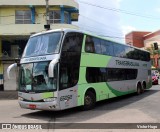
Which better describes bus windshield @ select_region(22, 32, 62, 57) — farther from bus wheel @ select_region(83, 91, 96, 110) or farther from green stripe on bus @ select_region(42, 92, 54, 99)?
bus wheel @ select_region(83, 91, 96, 110)

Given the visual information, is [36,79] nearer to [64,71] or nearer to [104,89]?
[64,71]

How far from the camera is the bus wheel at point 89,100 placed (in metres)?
14.7

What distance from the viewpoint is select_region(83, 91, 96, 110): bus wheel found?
14.7 metres

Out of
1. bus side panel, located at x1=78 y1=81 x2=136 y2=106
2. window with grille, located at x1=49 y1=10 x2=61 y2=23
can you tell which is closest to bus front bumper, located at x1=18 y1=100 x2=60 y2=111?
bus side panel, located at x1=78 y1=81 x2=136 y2=106

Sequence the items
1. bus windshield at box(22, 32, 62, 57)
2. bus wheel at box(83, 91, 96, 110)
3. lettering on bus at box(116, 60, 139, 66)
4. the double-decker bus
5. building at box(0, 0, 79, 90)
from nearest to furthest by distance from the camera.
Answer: the double-decker bus → bus windshield at box(22, 32, 62, 57) → bus wheel at box(83, 91, 96, 110) → lettering on bus at box(116, 60, 139, 66) → building at box(0, 0, 79, 90)

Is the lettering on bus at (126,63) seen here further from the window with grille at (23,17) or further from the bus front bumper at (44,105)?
the window with grille at (23,17)

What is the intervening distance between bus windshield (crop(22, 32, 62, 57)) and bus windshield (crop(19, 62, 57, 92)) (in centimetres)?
60

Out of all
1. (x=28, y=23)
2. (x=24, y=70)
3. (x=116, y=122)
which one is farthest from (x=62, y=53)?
(x=28, y=23)

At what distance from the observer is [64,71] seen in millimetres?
12992

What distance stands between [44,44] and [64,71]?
1.57 meters

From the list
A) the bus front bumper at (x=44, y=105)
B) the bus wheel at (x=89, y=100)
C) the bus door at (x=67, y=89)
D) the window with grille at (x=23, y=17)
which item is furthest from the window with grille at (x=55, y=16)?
the bus front bumper at (x=44, y=105)

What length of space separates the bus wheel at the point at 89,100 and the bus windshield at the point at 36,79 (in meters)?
2.66

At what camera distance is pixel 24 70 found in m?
13.6

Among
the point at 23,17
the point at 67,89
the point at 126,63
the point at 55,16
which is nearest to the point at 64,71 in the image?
the point at 67,89
